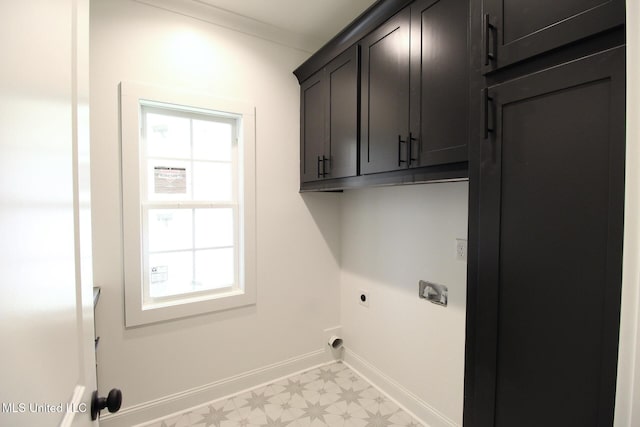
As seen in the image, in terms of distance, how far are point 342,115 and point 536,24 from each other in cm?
121

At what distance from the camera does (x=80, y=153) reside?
69 cm

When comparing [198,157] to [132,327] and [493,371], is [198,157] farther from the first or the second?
[493,371]

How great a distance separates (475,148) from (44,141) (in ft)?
3.37

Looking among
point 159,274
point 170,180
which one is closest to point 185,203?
point 170,180

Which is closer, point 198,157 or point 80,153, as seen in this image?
point 80,153

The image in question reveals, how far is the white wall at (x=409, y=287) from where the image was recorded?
1718 millimetres

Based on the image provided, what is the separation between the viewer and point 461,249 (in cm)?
167

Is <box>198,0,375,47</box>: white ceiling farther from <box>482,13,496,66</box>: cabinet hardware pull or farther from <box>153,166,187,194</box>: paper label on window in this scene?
<box>482,13,496,66</box>: cabinet hardware pull

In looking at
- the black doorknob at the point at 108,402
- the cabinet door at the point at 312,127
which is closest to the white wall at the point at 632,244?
the black doorknob at the point at 108,402

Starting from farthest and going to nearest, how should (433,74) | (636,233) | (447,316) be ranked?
(447,316)
(433,74)
(636,233)

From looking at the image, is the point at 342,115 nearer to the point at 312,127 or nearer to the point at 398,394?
the point at 312,127

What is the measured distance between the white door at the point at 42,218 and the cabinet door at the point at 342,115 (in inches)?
52.7

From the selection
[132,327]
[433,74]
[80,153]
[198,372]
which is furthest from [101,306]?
[433,74]

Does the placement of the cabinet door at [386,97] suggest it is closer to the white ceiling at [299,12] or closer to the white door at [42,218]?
the white ceiling at [299,12]
